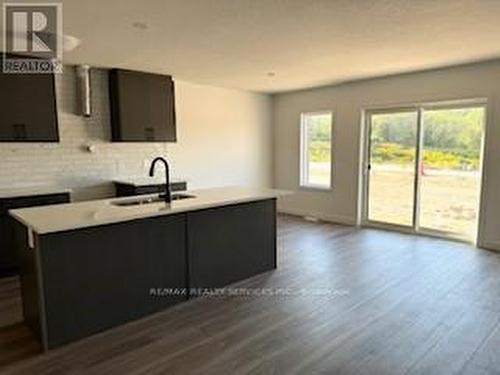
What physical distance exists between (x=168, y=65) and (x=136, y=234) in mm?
2744

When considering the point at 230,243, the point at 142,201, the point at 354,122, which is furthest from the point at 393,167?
the point at 142,201

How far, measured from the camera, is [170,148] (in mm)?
5766

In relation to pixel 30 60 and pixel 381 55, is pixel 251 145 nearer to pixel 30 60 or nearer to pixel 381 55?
pixel 381 55

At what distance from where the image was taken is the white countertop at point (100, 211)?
2.36 metres

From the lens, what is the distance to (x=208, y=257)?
3355 mm

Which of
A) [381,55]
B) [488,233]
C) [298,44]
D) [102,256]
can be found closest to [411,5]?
[298,44]

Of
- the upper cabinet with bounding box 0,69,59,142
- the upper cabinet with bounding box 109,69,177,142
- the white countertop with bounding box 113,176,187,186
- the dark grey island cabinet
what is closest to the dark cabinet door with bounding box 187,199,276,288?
the dark grey island cabinet

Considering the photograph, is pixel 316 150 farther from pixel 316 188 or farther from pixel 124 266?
pixel 124 266

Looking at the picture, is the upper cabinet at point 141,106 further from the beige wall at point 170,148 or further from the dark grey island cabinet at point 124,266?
the dark grey island cabinet at point 124,266

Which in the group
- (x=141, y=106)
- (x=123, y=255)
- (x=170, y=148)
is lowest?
(x=123, y=255)

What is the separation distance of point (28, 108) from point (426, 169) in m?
5.39

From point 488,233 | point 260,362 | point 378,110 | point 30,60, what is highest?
point 30,60

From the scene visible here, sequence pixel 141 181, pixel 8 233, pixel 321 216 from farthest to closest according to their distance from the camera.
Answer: pixel 321 216 → pixel 141 181 → pixel 8 233

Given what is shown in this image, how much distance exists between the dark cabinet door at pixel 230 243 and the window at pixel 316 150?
3068 millimetres
